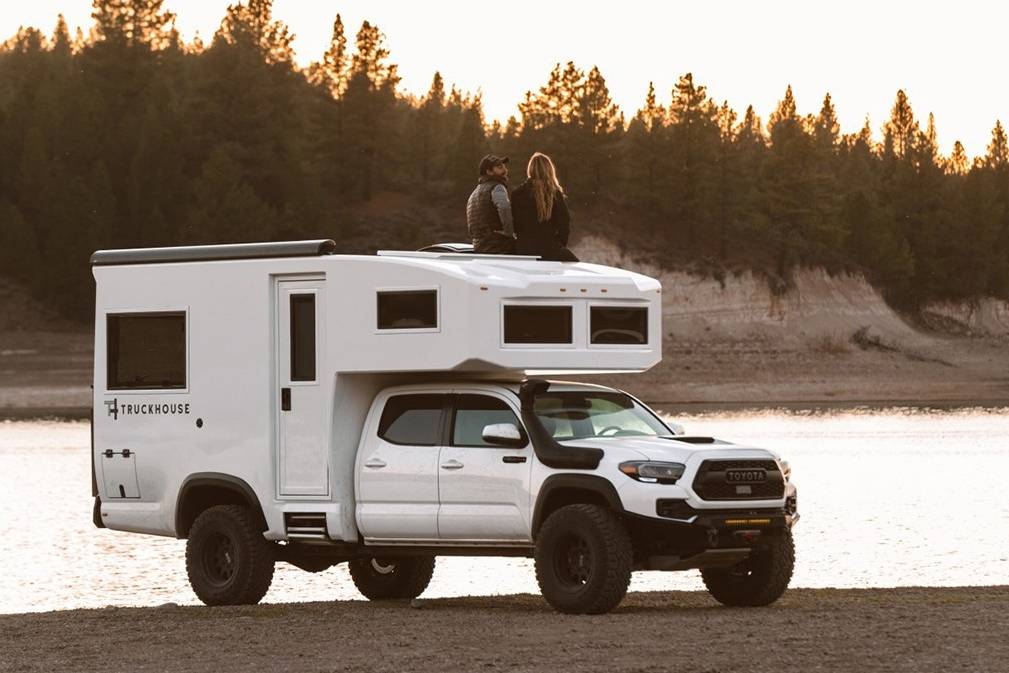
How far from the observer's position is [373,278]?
16.5 meters

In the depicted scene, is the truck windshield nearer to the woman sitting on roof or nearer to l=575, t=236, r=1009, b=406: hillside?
the woman sitting on roof

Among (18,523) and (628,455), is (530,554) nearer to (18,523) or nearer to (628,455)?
(628,455)

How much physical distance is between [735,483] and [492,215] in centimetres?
376

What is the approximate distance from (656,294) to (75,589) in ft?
39.9

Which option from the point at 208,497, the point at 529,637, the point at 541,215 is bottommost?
the point at 529,637

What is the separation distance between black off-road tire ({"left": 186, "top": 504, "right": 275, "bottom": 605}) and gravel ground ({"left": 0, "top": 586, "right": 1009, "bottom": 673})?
32cm

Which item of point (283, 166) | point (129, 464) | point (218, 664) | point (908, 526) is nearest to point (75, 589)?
point (129, 464)

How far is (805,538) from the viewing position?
31.8m

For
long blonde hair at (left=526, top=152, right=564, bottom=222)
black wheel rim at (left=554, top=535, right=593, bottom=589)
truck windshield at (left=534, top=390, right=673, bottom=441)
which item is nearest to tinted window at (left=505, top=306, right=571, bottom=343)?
truck windshield at (left=534, top=390, right=673, bottom=441)

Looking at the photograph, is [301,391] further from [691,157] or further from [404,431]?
[691,157]

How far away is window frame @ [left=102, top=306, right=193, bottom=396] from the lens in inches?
710

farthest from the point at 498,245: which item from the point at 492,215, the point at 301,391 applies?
the point at 301,391

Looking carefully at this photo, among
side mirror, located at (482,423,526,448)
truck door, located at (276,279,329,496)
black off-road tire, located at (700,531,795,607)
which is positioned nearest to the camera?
side mirror, located at (482,423,526,448)

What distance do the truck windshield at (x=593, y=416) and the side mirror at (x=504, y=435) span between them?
0.25 meters
